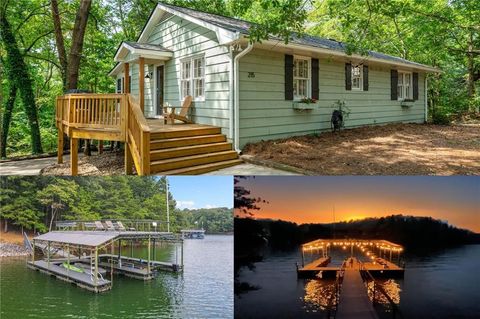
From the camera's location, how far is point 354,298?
17.6 feet

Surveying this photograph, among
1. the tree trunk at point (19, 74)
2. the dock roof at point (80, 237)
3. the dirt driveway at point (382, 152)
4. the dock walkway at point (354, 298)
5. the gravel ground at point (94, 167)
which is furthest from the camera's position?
the tree trunk at point (19, 74)

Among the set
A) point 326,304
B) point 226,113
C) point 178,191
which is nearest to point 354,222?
point 326,304

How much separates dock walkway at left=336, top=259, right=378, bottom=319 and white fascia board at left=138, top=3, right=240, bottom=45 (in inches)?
160

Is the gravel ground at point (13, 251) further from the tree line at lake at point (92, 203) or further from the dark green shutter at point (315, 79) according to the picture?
the dark green shutter at point (315, 79)

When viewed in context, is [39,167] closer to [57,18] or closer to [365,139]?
[57,18]

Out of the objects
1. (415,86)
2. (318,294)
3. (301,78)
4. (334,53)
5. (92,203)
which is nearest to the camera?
(92,203)

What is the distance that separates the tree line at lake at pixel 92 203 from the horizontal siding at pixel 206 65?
211 centimetres

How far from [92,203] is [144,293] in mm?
1627

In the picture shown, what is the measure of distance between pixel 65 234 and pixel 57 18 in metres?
7.44

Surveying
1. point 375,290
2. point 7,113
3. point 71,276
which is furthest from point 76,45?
point 375,290

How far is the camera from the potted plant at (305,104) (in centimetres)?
786

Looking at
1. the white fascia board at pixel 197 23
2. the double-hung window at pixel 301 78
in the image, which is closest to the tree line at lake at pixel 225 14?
the white fascia board at pixel 197 23

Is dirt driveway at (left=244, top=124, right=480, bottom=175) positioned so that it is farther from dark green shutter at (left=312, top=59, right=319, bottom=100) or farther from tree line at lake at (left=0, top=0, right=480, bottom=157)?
dark green shutter at (left=312, top=59, right=319, bottom=100)

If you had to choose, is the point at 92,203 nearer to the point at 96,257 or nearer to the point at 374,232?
the point at 96,257
